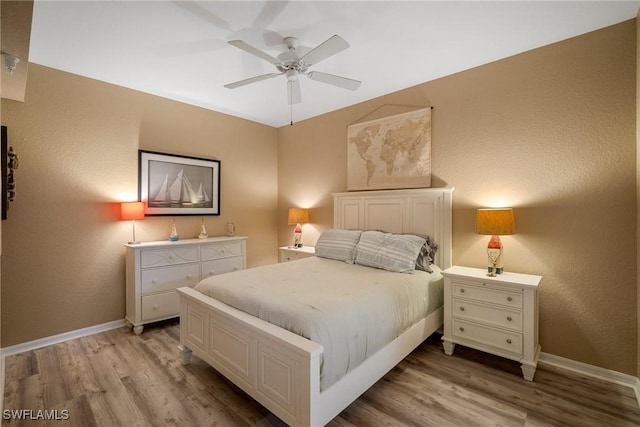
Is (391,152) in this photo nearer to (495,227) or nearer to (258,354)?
(495,227)

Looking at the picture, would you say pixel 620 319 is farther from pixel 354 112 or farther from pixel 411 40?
pixel 354 112

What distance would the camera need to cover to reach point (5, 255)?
8.80 ft

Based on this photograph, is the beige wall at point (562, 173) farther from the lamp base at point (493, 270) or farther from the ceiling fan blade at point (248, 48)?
the ceiling fan blade at point (248, 48)

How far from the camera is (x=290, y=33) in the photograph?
236cm

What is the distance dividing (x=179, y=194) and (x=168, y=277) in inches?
43.6

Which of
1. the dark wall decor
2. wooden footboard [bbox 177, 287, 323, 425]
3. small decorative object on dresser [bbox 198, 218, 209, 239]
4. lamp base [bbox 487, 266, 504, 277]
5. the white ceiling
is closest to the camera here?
wooden footboard [bbox 177, 287, 323, 425]

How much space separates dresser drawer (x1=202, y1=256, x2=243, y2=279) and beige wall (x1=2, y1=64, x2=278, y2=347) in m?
0.58

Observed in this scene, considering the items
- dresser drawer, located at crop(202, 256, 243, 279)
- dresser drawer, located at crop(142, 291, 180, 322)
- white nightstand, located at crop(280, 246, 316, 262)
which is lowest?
dresser drawer, located at crop(142, 291, 180, 322)

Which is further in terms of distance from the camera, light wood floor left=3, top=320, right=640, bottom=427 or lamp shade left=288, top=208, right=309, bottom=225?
lamp shade left=288, top=208, right=309, bottom=225

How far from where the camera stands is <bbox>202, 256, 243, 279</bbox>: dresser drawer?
12.0 ft

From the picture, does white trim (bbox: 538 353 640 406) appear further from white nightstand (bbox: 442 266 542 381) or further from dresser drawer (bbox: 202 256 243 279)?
dresser drawer (bbox: 202 256 243 279)

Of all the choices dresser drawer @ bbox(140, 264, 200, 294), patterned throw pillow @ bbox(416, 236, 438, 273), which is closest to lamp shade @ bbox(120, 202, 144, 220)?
dresser drawer @ bbox(140, 264, 200, 294)

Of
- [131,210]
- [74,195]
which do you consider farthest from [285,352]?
[74,195]

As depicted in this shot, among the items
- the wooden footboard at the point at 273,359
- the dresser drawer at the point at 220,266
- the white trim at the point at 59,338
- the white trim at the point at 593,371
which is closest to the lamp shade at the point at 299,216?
the dresser drawer at the point at 220,266
